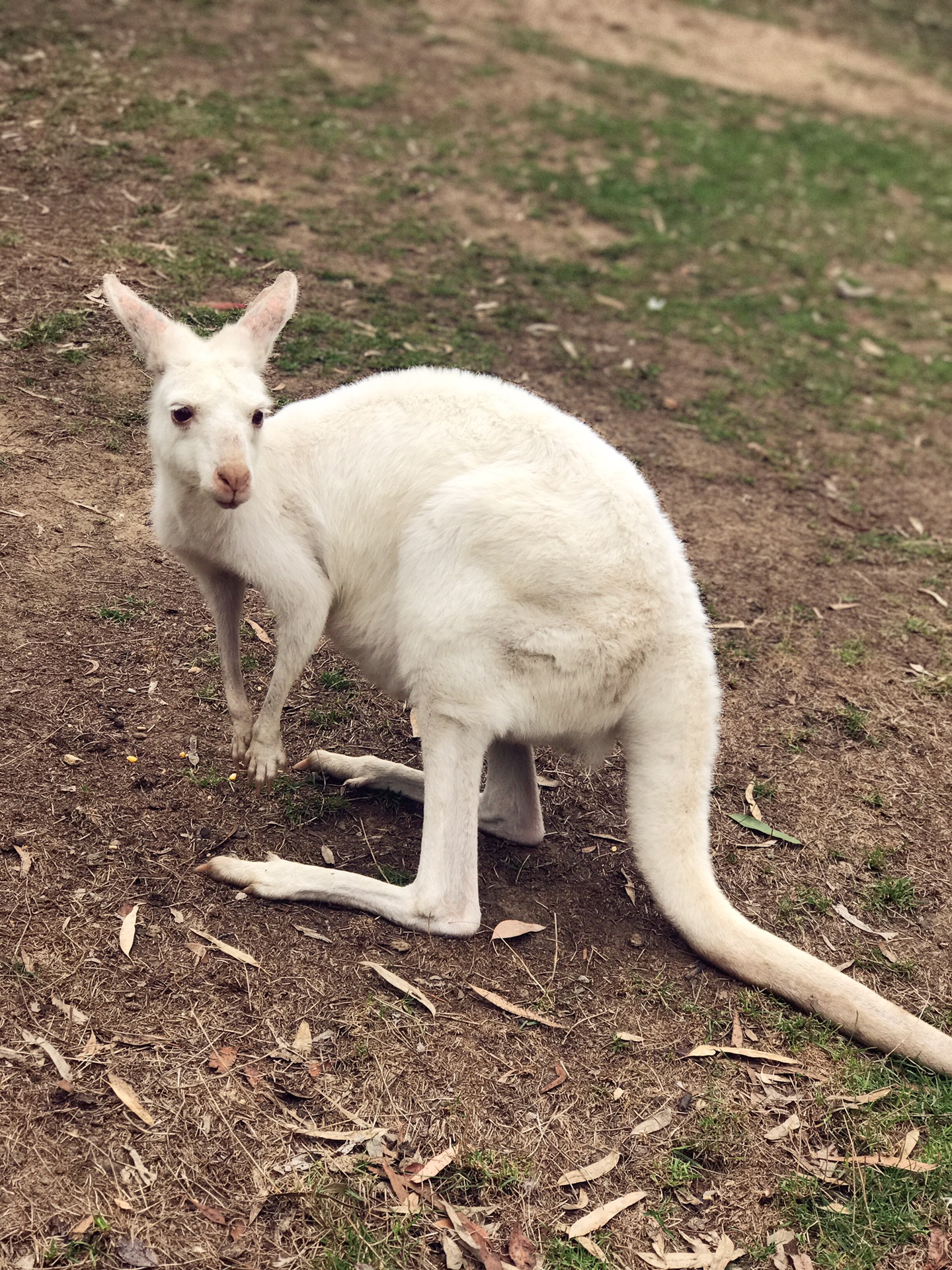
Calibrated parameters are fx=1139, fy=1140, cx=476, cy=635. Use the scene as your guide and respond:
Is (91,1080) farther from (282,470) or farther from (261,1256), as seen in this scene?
(282,470)

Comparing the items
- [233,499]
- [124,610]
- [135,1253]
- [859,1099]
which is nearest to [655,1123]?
[859,1099]

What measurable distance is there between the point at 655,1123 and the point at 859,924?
3.58ft

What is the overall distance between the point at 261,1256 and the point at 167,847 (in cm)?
120

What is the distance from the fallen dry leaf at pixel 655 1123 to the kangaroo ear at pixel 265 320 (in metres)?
2.17

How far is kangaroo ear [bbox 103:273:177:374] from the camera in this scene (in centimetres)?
290

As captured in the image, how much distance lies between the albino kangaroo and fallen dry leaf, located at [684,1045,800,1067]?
0.15 meters

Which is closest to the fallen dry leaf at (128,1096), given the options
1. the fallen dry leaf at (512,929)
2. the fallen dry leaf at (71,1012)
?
the fallen dry leaf at (71,1012)

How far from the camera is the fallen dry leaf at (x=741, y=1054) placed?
9.70 ft

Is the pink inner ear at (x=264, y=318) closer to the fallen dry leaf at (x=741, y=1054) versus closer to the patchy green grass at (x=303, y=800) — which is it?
the patchy green grass at (x=303, y=800)

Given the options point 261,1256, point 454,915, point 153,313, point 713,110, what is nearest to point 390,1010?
point 454,915

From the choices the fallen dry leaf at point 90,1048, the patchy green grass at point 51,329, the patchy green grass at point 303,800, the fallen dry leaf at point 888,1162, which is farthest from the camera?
the patchy green grass at point 51,329

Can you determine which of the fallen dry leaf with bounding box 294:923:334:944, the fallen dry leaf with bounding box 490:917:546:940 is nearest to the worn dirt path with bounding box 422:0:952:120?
the fallen dry leaf with bounding box 490:917:546:940

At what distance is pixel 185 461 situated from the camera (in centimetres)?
287

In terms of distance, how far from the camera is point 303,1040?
2756mm
